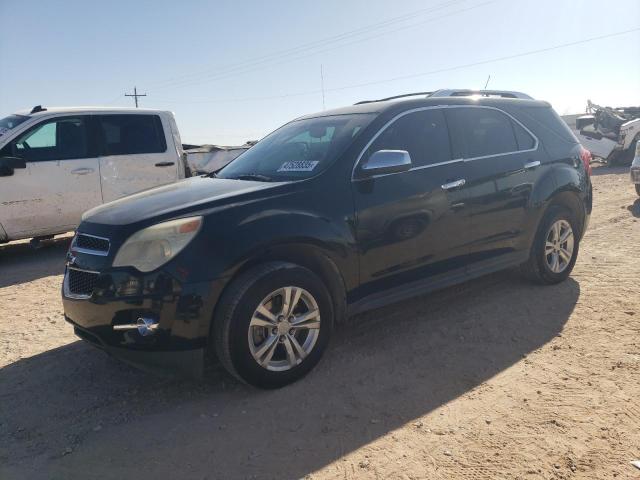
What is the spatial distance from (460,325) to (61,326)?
137 inches

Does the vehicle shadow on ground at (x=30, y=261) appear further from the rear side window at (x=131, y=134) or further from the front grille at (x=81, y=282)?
the front grille at (x=81, y=282)

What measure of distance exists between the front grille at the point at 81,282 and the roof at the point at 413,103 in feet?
7.74

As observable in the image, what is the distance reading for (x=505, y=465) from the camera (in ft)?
8.17

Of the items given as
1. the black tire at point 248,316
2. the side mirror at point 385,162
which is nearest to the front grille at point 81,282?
the black tire at point 248,316

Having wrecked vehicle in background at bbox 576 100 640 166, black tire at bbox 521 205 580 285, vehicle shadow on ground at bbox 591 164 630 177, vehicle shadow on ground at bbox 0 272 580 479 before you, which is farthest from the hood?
wrecked vehicle in background at bbox 576 100 640 166

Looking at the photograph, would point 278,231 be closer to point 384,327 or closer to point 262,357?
point 262,357

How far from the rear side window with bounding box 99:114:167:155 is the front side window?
31 cm

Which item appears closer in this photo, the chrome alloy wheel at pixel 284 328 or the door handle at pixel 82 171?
the chrome alloy wheel at pixel 284 328

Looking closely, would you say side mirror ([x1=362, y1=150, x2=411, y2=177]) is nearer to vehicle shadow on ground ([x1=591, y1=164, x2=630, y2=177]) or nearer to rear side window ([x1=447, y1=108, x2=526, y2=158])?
rear side window ([x1=447, y1=108, x2=526, y2=158])

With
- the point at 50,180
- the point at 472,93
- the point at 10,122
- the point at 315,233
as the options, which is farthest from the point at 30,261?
the point at 472,93

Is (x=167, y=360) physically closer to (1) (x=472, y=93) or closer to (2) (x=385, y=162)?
(2) (x=385, y=162)

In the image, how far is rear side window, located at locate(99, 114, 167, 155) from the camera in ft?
24.6

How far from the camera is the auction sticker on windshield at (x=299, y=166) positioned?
12.2 feet

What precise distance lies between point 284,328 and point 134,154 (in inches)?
215
